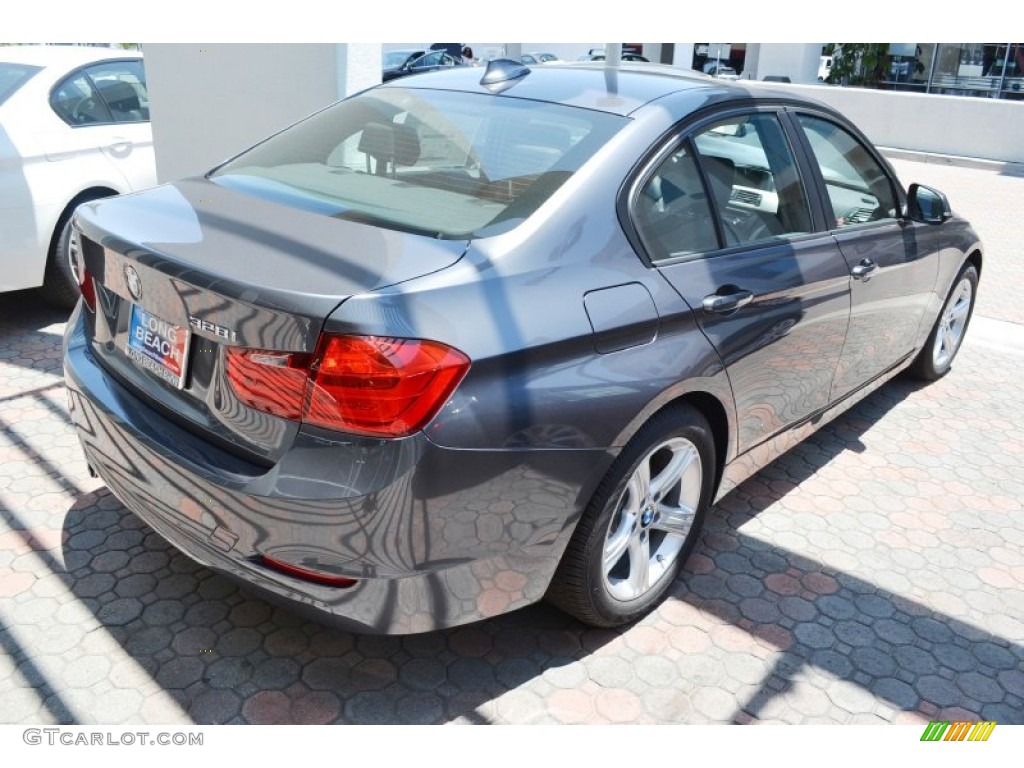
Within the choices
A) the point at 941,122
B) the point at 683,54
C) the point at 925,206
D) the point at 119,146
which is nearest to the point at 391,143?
the point at 925,206

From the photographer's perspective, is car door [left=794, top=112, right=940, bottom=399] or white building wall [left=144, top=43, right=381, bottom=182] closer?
car door [left=794, top=112, right=940, bottom=399]

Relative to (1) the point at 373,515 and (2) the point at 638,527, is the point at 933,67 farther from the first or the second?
(1) the point at 373,515

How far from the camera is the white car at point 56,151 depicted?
201 inches

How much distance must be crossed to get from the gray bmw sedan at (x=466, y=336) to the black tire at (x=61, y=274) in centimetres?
254

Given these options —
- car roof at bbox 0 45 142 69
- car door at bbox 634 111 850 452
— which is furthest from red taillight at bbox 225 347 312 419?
car roof at bbox 0 45 142 69

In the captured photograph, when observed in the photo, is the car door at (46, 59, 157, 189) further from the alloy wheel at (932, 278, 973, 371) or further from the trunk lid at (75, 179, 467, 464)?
the alloy wheel at (932, 278, 973, 371)

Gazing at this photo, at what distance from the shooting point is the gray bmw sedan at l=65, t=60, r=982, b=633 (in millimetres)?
2184

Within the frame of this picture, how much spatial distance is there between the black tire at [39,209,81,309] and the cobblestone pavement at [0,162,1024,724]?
5.27 feet

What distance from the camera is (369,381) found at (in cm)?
213

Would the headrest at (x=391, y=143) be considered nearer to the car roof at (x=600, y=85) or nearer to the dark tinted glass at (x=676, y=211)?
the car roof at (x=600, y=85)

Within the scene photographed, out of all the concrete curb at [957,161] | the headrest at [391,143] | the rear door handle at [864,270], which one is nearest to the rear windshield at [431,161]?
the headrest at [391,143]

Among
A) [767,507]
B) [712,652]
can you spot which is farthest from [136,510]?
[767,507]

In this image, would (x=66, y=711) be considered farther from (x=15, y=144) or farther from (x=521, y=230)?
(x=15, y=144)

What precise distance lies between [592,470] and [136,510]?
1.37 m
